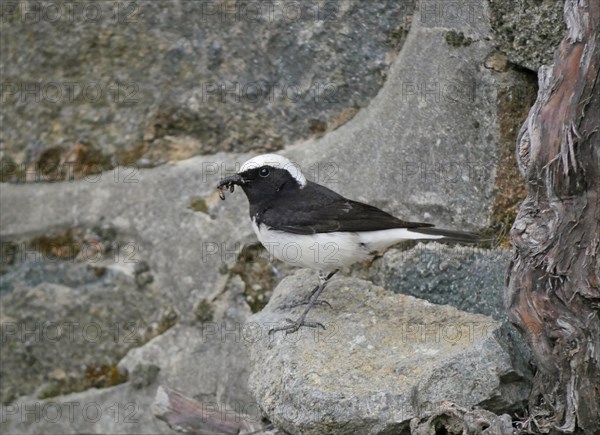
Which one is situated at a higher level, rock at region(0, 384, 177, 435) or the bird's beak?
the bird's beak

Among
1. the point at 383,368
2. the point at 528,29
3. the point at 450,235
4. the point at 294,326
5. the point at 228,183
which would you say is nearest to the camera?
the point at 383,368

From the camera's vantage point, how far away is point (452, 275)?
4.95 meters

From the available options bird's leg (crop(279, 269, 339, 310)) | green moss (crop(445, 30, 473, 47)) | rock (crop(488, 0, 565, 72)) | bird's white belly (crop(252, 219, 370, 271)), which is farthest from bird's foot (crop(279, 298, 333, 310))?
rock (crop(488, 0, 565, 72))

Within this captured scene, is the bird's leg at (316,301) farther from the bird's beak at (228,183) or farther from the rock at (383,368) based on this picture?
the bird's beak at (228,183)

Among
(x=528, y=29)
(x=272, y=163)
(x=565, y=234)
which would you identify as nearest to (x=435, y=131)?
(x=528, y=29)

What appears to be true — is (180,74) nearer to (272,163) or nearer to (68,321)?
(272,163)

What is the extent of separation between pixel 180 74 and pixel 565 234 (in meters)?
2.63

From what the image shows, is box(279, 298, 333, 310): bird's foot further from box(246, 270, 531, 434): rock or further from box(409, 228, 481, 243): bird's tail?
box(409, 228, 481, 243): bird's tail

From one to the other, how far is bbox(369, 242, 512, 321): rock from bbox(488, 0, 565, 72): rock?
35.3 inches

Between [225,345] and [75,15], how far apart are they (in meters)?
1.98

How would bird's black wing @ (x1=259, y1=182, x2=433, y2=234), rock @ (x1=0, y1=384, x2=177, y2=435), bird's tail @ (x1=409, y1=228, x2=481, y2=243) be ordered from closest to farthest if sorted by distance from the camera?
bird's tail @ (x1=409, y1=228, x2=481, y2=243)
bird's black wing @ (x1=259, y1=182, x2=433, y2=234)
rock @ (x1=0, y1=384, x2=177, y2=435)

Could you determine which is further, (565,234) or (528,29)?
(528,29)

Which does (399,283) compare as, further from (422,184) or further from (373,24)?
(373,24)

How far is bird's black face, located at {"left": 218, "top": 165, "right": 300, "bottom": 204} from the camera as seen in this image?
5391 millimetres
